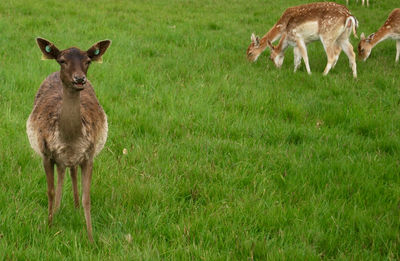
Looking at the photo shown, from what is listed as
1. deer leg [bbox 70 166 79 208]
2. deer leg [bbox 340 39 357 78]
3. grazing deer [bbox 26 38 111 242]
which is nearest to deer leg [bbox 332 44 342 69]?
deer leg [bbox 340 39 357 78]

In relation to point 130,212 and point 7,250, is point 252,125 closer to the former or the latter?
point 130,212

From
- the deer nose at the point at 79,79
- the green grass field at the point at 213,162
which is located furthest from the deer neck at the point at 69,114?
the green grass field at the point at 213,162

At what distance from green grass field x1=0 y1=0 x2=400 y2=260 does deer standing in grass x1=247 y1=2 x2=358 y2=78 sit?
0.36m

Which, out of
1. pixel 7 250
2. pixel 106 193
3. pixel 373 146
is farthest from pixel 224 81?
pixel 7 250

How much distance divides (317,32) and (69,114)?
270 inches

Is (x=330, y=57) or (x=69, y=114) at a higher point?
(x=69, y=114)

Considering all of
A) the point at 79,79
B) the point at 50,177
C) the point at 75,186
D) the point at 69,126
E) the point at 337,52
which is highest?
the point at 79,79

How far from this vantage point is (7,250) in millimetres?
2975

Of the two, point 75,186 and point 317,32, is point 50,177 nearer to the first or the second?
point 75,186

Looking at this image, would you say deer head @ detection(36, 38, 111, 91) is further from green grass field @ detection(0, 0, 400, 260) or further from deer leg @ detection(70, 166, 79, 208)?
green grass field @ detection(0, 0, 400, 260)

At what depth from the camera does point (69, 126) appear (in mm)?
3109

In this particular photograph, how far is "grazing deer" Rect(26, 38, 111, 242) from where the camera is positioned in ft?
9.96

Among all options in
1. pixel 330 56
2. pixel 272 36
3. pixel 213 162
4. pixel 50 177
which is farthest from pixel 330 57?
pixel 50 177

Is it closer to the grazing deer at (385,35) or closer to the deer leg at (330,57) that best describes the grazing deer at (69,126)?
the deer leg at (330,57)
